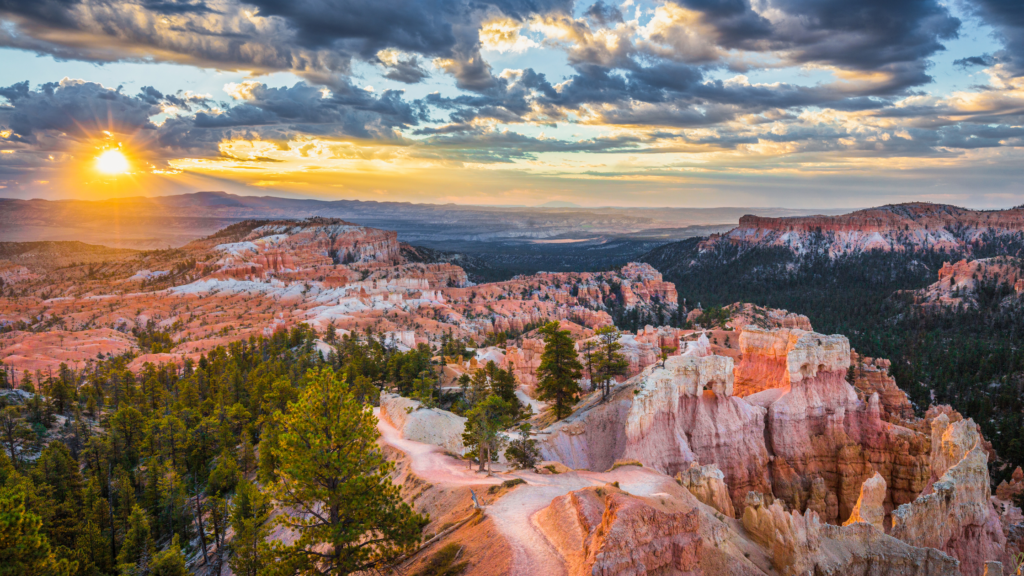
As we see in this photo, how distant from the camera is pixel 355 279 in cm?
15412

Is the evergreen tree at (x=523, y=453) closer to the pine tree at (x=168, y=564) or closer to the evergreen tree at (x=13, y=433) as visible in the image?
the pine tree at (x=168, y=564)

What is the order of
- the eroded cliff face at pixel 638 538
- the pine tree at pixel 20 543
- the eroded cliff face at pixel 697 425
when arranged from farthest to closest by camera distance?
the eroded cliff face at pixel 697 425 < the eroded cliff face at pixel 638 538 < the pine tree at pixel 20 543

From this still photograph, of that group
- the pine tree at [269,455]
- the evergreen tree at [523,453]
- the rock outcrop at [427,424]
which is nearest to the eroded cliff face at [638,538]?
the evergreen tree at [523,453]

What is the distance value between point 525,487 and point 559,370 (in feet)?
61.0

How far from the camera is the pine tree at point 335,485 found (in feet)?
56.0

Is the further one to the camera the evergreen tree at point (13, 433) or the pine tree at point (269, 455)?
the evergreen tree at point (13, 433)

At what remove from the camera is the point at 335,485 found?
698 inches

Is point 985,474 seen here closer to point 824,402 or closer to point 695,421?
point 824,402

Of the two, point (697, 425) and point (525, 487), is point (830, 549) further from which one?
point (697, 425)

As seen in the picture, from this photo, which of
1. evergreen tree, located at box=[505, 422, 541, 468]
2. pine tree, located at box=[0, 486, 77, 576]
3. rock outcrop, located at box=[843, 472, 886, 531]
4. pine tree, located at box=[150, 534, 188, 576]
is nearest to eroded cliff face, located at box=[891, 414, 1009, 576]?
rock outcrop, located at box=[843, 472, 886, 531]

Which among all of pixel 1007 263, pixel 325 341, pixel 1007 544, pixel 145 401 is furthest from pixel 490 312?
pixel 1007 263

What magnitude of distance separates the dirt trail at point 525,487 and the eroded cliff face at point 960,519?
11.1 metres

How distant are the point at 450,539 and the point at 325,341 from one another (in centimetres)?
6474

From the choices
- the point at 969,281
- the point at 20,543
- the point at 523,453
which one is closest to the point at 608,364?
the point at 523,453
